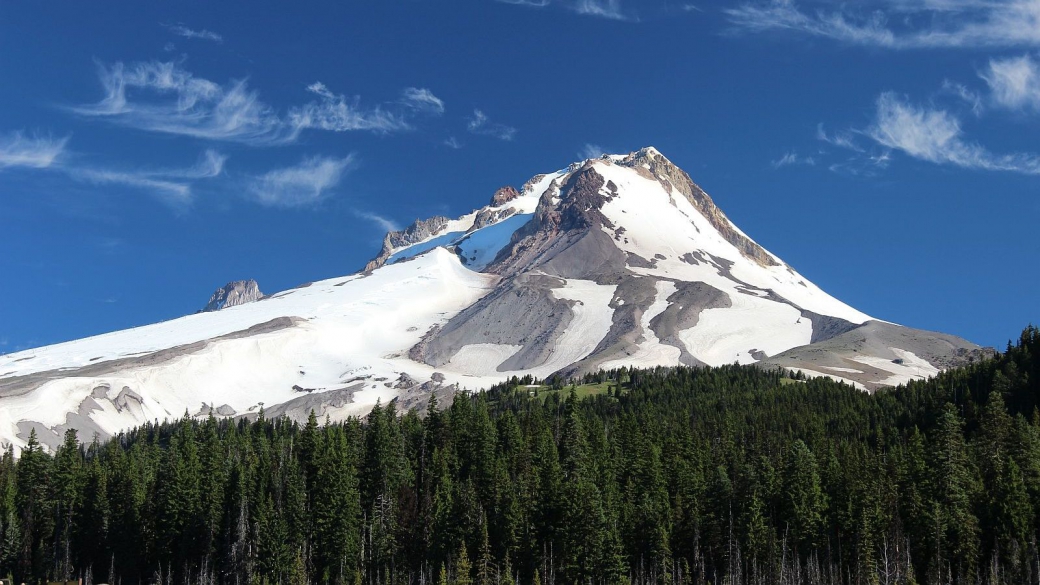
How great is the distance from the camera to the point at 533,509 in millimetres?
109562

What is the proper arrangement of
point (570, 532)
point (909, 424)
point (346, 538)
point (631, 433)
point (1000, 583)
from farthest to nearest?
point (909, 424)
point (631, 433)
point (346, 538)
point (570, 532)
point (1000, 583)

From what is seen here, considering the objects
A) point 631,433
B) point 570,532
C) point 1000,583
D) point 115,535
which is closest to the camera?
point 1000,583

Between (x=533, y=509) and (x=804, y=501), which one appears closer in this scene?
(x=804, y=501)

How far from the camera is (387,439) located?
127 m

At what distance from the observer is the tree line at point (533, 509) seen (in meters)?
103

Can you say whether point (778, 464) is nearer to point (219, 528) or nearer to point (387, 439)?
point (387, 439)

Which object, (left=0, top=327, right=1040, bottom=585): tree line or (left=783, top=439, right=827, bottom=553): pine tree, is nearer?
(left=0, top=327, right=1040, bottom=585): tree line

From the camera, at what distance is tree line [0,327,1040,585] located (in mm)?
103125

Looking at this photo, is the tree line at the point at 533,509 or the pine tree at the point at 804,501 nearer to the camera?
the tree line at the point at 533,509

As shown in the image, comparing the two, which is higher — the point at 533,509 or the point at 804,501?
the point at 804,501

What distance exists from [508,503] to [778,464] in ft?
108

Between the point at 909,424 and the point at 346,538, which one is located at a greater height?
the point at 909,424

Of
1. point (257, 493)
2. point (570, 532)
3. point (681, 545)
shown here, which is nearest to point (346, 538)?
point (257, 493)

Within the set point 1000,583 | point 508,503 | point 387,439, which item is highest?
point 387,439
